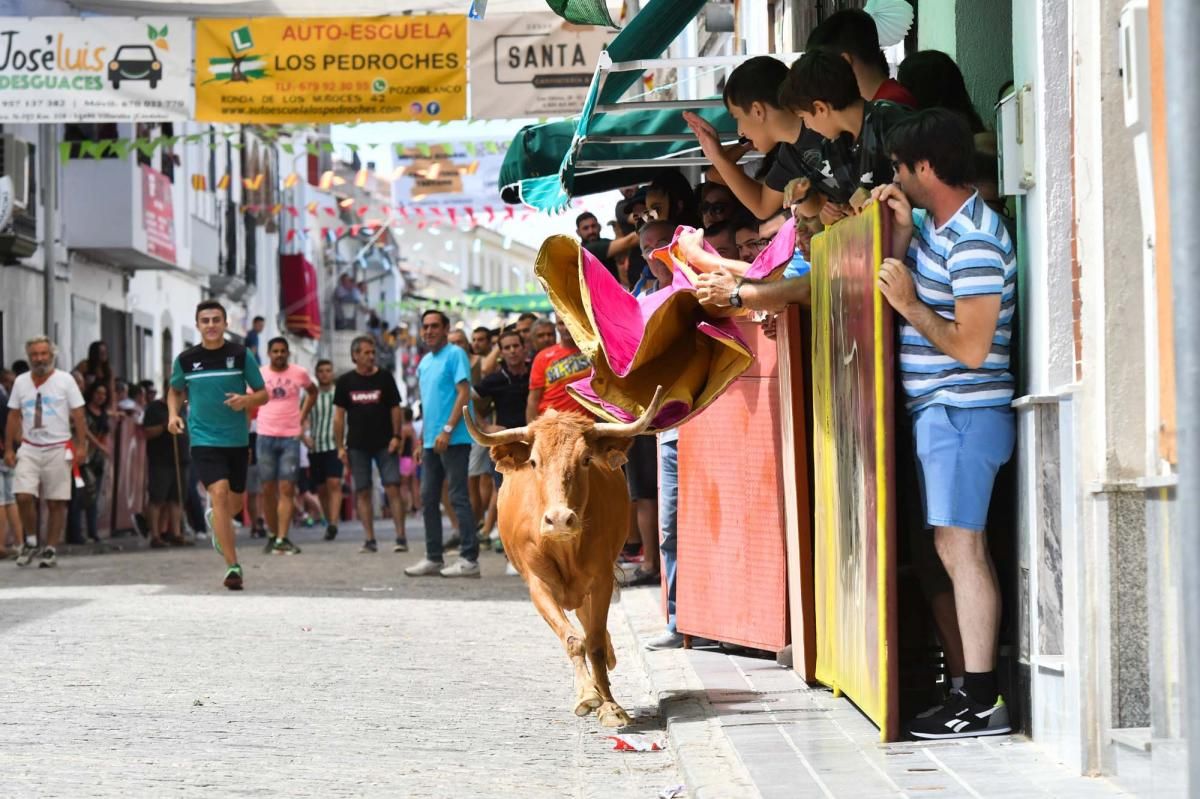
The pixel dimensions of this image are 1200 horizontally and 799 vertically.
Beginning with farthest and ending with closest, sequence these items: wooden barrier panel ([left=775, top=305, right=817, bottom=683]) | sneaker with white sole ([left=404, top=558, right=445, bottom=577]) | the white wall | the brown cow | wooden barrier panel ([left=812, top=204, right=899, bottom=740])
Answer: the white wall, sneaker with white sole ([left=404, top=558, right=445, bottom=577]), wooden barrier panel ([left=775, top=305, right=817, bottom=683]), the brown cow, wooden barrier panel ([left=812, top=204, right=899, bottom=740])

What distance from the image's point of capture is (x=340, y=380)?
20781 mm

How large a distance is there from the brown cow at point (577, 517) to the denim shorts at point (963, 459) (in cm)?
155

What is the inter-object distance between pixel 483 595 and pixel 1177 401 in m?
10.9

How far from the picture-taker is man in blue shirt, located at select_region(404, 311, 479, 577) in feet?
54.0

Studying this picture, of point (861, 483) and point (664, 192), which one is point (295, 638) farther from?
point (861, 483)

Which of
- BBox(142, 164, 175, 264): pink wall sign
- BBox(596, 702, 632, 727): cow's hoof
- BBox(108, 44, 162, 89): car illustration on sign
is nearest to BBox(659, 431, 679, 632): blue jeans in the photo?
BBox(596, 702, 632, 727): cow's hoof

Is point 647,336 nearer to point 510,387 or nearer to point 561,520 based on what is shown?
point 561,520

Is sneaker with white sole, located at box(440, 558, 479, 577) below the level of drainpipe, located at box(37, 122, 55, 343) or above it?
below

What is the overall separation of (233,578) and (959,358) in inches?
367

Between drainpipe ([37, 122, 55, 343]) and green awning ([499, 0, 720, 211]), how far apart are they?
18.3 metres

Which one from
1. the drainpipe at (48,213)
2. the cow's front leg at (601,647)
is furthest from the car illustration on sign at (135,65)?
the cow's front leg at (601,647)

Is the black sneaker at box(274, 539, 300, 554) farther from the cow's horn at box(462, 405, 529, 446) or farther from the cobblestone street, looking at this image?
the cow's horn at box(462, 405, 529, 446)

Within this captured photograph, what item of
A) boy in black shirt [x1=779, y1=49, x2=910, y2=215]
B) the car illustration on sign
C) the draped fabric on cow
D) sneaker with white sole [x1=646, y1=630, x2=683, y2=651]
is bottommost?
sneaker with white sole [x1=646, y1=630, x2=683, y2=651]

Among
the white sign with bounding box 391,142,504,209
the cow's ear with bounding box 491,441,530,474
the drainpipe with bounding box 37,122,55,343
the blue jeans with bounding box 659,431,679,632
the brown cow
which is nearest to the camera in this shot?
the brown cow
